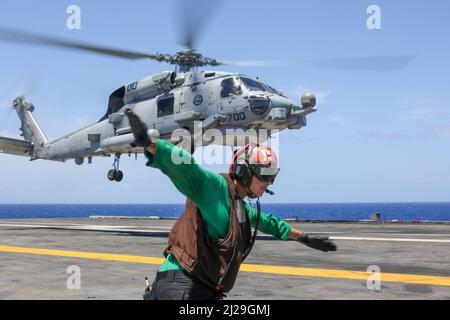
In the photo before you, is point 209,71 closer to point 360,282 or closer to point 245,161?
point 360,282

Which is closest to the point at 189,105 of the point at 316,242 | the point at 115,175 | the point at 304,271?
the point at 115,175

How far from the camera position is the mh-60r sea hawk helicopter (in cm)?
1933

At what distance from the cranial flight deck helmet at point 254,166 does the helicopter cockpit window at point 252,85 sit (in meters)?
16.1

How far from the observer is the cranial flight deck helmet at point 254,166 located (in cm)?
378

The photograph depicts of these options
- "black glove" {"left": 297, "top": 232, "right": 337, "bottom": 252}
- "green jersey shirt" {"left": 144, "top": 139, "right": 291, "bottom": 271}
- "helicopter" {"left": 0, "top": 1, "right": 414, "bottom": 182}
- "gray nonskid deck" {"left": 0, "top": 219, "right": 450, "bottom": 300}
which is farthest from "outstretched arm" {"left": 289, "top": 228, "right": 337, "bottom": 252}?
"helicopter" {"left": 0, "top": 1, "right": 414, "bottom": 182}

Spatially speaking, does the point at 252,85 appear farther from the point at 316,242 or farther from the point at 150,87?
the point at 316,242

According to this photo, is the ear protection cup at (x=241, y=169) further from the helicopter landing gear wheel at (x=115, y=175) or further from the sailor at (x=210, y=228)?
the helicopter landing gear wheel at (x=115, y=175)

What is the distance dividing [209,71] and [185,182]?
1784cm

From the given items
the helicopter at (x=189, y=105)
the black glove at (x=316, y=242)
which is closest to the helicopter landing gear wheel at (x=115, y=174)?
the helicopter at (x=189, y=105)

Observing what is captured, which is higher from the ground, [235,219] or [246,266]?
[235,219]

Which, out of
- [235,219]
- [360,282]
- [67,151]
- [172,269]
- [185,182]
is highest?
[67,151]

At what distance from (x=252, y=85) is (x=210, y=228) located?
1673 centimetres
